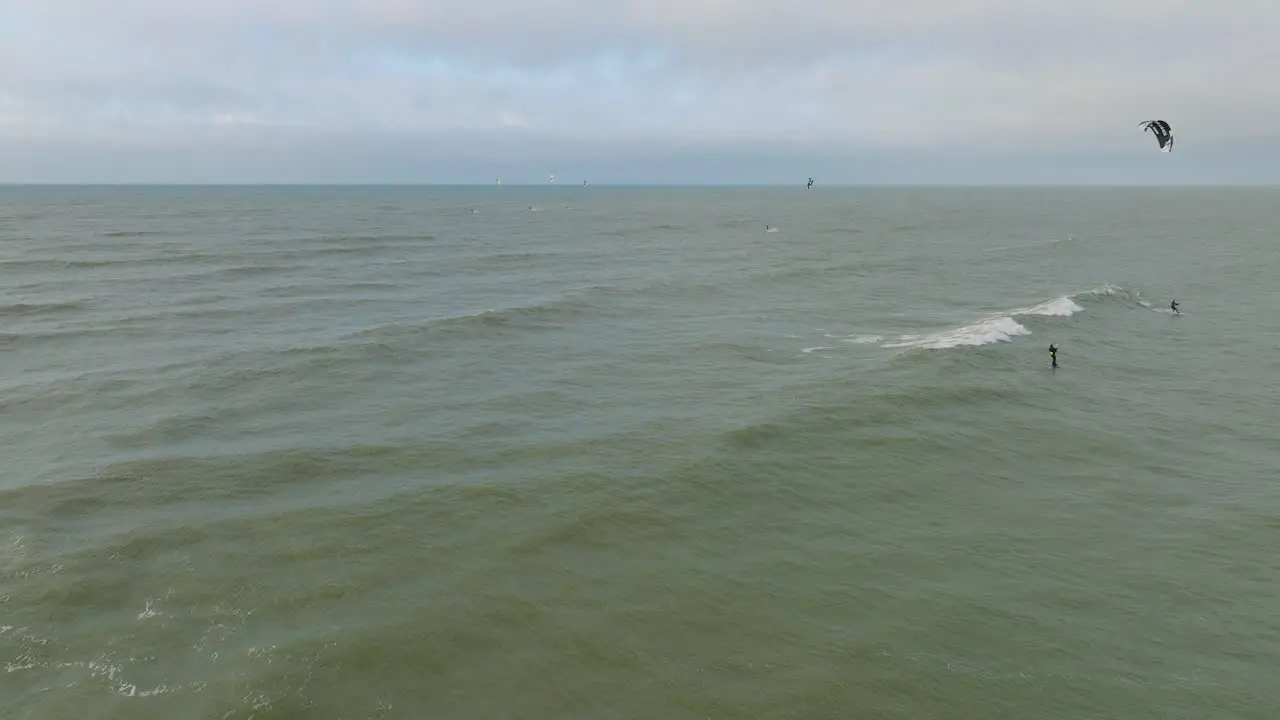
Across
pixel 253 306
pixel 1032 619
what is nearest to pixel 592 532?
pixel 1032 619

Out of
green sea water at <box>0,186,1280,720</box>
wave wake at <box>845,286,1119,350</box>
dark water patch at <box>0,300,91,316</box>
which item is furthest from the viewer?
dark water patch at <box>0,300,91,316</box>

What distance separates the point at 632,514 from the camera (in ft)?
95.5

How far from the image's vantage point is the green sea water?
65.7ft

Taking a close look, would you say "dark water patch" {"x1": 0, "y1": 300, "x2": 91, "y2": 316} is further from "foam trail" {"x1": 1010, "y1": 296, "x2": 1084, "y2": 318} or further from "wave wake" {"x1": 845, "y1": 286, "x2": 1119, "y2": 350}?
"foam trail" {"x1": 1010, "y1": 296, "x2": 1084, "y2": 318}

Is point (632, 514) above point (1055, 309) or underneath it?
underneath

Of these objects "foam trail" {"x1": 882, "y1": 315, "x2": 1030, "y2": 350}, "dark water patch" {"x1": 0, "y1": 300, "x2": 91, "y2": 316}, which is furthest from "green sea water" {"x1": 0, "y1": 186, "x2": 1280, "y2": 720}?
"dark water patch" {"x1": 0, "y1": 300, "x2": 91, "y2": 316}

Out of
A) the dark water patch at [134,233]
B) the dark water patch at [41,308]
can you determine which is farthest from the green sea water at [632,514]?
→ the dark water patch at [134,233]

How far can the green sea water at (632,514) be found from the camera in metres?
20.0

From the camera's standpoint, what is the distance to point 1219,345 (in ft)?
185

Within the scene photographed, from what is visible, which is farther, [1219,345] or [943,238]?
[943,238]

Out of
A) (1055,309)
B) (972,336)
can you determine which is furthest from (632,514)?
(1055,309)

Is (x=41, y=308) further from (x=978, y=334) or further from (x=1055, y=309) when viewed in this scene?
(x=1055, y=309)

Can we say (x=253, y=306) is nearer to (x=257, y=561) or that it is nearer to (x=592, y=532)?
(x=257, y=561)

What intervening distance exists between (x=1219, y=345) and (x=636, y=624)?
192ft
